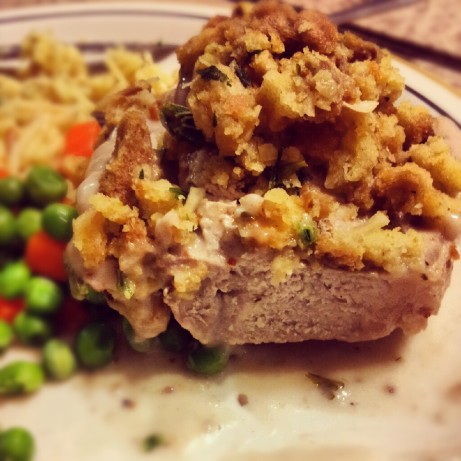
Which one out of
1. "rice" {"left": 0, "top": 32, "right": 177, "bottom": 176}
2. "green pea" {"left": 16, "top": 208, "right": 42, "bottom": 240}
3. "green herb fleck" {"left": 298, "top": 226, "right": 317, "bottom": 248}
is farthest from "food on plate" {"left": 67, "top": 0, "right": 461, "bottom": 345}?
"rice" {"left": 0, "top": 32, "right": 177, "bottom": 176}

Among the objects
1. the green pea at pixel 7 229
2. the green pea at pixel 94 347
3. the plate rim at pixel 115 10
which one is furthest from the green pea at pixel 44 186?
the plate rim at pixel 115 10

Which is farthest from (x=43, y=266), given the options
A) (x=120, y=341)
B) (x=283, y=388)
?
(x=283, y=388)

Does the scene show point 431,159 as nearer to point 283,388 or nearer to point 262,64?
point 262,64

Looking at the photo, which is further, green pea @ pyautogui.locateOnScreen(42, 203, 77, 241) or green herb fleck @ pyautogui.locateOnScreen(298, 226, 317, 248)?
green pea @ pyautogui.locateOnScreen(42, 203, 77, 241)

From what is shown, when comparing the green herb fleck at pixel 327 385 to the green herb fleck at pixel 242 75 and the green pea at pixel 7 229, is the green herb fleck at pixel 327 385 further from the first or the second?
the green pea at pixel 7 229

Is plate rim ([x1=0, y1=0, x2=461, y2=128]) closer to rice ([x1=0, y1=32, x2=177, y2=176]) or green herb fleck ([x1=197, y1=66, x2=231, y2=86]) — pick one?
rice ([x1=0, y1=32, x2=177, y2=176])

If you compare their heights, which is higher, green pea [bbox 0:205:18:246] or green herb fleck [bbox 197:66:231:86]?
green herb fleck [bbox 197:66:231:86]
